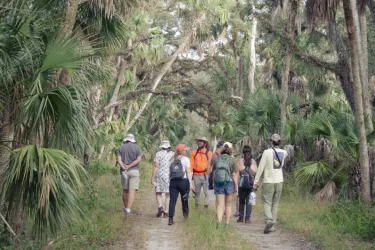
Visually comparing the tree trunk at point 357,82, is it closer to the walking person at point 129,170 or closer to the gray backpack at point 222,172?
the gray backpack at point 222,172

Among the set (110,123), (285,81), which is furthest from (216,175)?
(110,123)

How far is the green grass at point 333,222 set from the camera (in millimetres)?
9902

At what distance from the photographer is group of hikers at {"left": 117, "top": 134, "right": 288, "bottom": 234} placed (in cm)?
1095

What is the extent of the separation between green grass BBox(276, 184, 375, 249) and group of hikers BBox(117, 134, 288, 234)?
796 millimetres

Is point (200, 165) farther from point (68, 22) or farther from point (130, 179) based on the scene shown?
point (68, 22)

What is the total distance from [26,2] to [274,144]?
16.7ft

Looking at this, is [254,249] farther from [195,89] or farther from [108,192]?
[195,89]

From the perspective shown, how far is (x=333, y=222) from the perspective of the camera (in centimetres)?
1170

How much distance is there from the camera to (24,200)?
7.55 meters

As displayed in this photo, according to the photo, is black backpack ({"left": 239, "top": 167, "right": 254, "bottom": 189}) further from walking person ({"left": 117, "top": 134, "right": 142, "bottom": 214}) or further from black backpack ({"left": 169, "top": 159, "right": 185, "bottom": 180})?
walking person ({"left": 117, "top": 134, "right": 142, "bottom": 214})

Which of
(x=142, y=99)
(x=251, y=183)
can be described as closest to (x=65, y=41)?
(x=251, y=183)

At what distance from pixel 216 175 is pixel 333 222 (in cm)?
266

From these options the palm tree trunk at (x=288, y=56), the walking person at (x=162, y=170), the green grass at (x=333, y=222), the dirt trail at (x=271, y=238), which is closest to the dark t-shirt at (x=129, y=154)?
the walking person at (x=162, y=170)

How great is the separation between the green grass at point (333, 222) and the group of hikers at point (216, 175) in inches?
31.3
